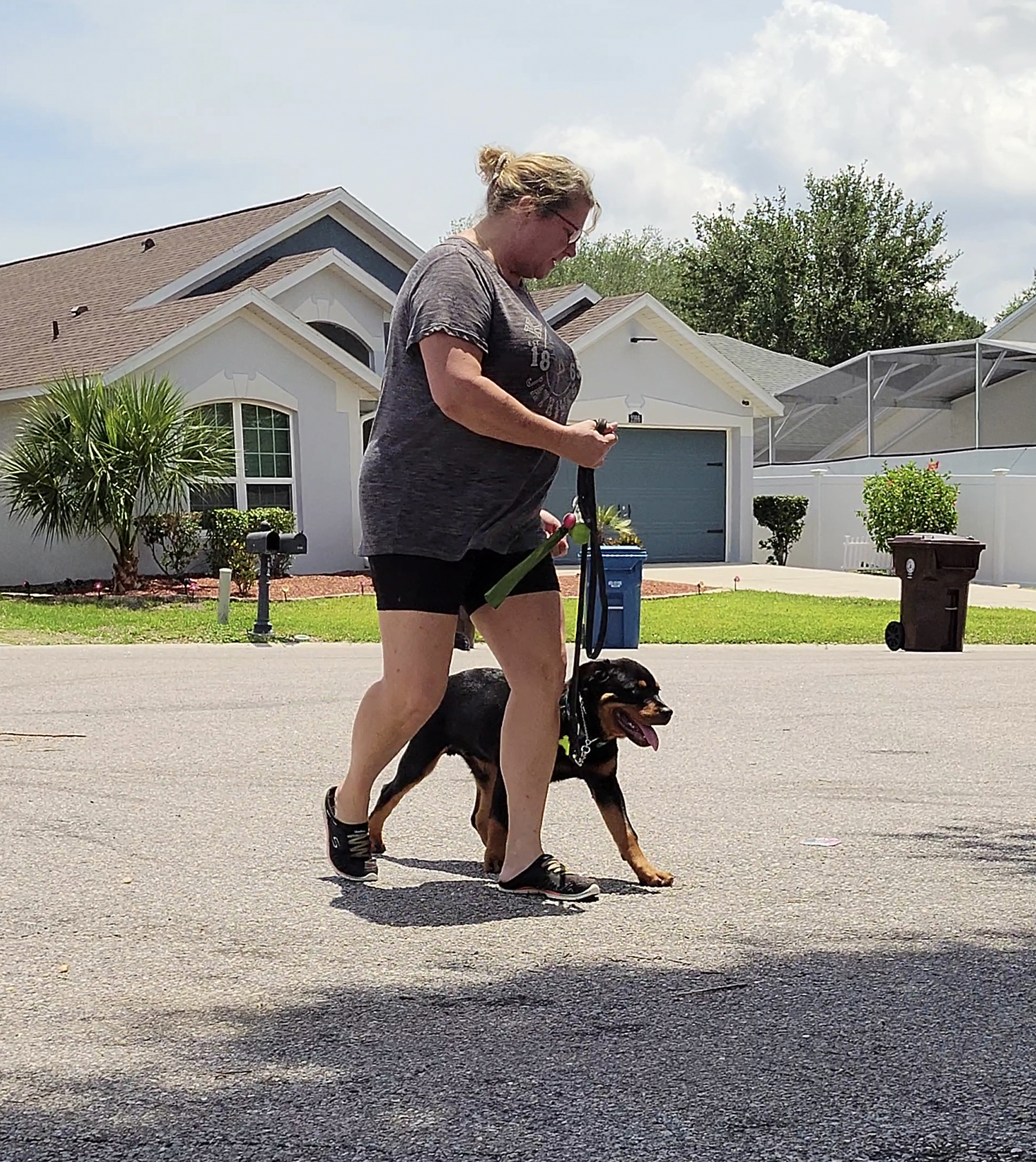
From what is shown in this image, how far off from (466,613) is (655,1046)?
64.5 inches

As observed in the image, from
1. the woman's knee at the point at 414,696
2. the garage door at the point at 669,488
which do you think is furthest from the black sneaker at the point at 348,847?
the garage door at the point at 669,488

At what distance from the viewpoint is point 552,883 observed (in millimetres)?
4797

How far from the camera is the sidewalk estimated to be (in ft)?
66.4

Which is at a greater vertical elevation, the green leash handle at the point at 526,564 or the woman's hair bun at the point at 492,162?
the woman's hair bun at the point at 492,162

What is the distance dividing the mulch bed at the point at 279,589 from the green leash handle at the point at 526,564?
13.4 metres

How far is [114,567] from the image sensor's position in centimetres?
1895

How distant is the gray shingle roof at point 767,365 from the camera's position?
3962 cm

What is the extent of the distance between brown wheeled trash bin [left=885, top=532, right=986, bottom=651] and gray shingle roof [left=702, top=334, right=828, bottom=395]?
24.9 m

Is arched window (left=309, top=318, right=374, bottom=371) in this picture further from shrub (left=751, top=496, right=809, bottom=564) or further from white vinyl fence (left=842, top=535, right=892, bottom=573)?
white vinyl fence (left=842, top=535, right=892, bottom=573)

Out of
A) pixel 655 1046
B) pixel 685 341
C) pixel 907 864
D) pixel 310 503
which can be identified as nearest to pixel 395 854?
pixel 907 864

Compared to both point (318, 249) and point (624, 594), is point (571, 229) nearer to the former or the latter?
point (624, 594)

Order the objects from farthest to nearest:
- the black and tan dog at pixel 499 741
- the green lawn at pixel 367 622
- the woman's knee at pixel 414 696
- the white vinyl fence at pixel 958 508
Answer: the white vinyl fence at pixel 958 508 < the green lawn at pixel 367 622 < the black and tan dog at pixel 499 741 < the woman's knee at pixel 414 696

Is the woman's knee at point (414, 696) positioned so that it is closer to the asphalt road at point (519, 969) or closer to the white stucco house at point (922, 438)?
the asphalt road at point (519, 969)

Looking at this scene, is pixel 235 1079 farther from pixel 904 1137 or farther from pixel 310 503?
pixel 310 503
